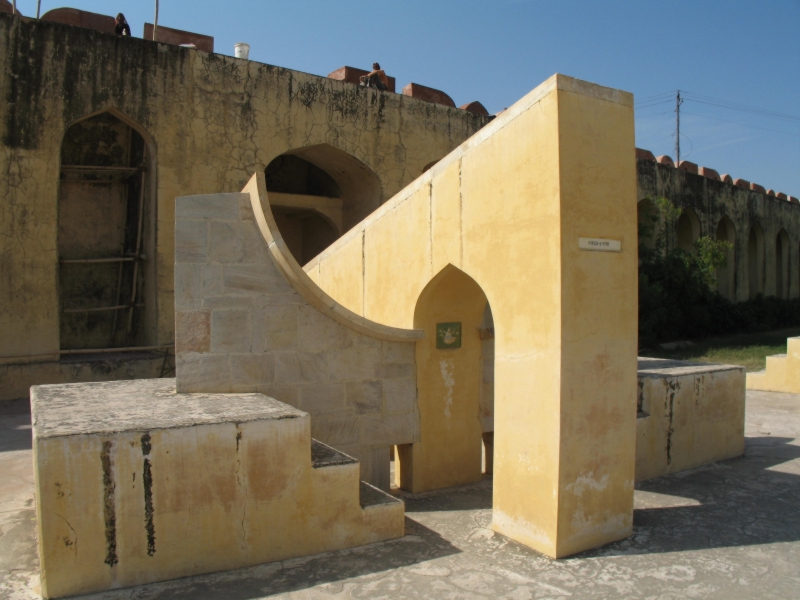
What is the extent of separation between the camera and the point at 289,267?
468cm

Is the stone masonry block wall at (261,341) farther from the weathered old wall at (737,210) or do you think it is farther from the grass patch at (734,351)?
the weathered old wall at (737,210)


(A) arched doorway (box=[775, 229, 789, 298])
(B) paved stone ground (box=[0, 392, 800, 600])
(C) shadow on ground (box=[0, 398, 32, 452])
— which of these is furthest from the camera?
(A) arched doorway (box=[775, 229, 789, 298])

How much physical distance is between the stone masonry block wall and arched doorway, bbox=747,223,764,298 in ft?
73.0

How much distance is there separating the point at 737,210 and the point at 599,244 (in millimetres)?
20762

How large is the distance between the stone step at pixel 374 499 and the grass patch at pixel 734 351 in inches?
394

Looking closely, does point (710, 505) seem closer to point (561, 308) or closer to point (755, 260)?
point (561, 308)

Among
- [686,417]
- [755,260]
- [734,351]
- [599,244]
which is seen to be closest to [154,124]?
[599,244]

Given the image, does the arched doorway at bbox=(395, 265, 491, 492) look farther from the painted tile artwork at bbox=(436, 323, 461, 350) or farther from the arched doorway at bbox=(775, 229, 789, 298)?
the arched doorway at bbox=(775, 229, 789, 298)

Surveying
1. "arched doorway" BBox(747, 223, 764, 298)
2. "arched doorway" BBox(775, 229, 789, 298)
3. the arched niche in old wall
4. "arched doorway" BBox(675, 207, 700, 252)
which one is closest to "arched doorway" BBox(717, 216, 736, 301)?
"arched doorway" BBox(675, 207, 700, 252)

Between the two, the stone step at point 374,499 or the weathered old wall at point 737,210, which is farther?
the weathered old wall at point 737,210

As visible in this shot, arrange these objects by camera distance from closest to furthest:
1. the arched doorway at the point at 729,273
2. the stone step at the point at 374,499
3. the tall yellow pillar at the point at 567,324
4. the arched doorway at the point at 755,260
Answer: the tall yellow pillar at the point at 567,324
the stone step at the point at 374,499
the arched doorway at the point at 729,273
the arched doorway at the point at 755,260

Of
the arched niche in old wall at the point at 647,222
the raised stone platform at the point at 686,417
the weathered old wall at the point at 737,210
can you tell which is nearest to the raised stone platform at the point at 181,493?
the raised stone platform at the point at 686,417

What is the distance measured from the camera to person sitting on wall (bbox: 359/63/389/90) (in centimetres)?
1247

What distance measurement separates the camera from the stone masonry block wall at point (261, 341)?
446 cm
